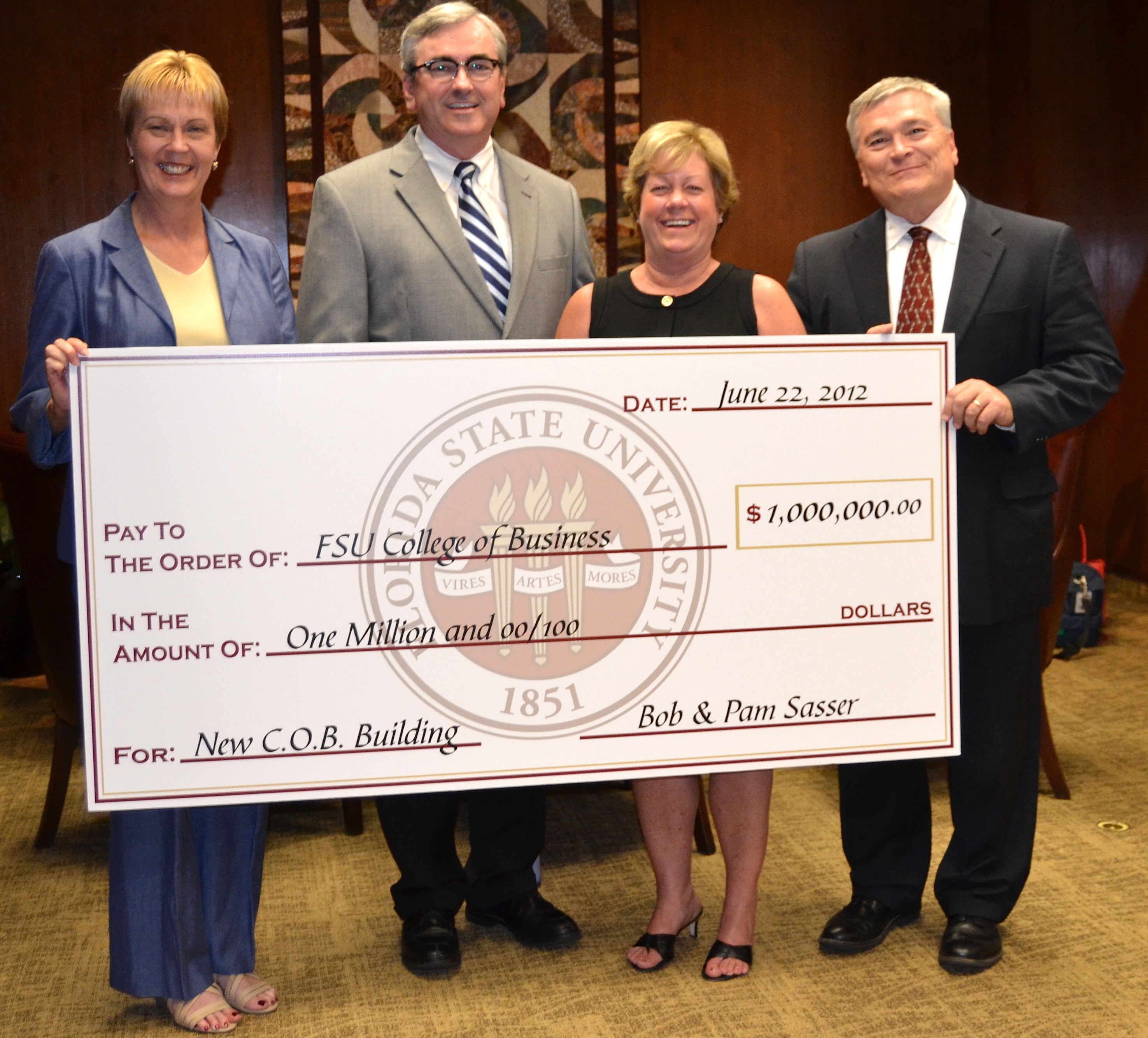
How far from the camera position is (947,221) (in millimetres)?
2365

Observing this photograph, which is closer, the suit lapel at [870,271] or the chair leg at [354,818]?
the suit lapel at [870,271]

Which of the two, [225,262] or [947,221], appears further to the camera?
[947,221]

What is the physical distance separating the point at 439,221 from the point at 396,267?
0.13m

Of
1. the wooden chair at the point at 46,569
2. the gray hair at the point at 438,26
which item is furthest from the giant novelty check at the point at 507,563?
the wooden chair at the point at 46,569

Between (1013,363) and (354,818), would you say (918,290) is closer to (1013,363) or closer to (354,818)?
(1013,363)

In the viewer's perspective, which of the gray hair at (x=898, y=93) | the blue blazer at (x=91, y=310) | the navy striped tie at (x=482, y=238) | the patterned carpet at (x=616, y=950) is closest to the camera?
the blue blazer at (x=91, y=310)

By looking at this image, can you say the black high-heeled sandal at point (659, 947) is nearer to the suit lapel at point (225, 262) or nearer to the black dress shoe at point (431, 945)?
the black dress shoe at point (431, 945)

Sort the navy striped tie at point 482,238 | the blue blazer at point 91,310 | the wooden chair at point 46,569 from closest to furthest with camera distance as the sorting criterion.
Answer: the blue blazer at point 91,310, the navy striped tie at point 482,238, the wooden chair at point 46,569

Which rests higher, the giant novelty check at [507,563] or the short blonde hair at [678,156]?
the short blonde hair at [678,156]

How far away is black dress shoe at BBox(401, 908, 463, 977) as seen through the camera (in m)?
2.41

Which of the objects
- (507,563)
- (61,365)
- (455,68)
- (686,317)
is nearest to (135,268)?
(61,365)

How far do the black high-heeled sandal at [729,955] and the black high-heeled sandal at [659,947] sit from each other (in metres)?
0.07

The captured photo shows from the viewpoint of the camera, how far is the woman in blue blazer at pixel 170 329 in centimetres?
212

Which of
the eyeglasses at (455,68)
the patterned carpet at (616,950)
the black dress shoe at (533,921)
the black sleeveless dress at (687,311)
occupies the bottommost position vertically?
the patterned carpet at (616,950)
